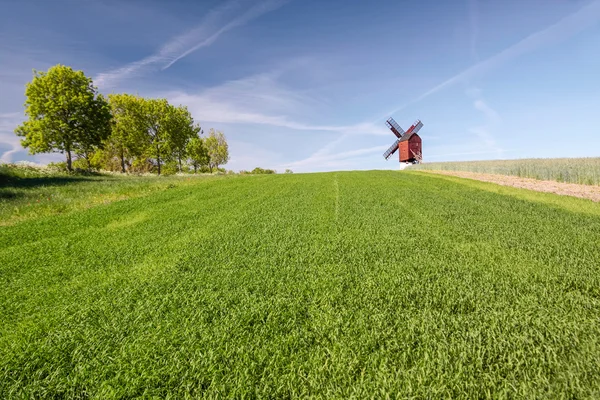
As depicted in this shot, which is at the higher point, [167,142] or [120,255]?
[167,142]

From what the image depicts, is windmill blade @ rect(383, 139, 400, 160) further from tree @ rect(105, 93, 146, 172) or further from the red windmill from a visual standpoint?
tree @ rect(105, 93, 146, 172)

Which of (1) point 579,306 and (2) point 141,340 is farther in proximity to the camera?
(1) point 579,306

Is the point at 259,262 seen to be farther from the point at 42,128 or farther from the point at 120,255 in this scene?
the point at 42,128

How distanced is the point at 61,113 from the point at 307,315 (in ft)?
175

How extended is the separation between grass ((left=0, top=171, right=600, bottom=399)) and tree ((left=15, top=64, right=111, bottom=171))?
43.7m

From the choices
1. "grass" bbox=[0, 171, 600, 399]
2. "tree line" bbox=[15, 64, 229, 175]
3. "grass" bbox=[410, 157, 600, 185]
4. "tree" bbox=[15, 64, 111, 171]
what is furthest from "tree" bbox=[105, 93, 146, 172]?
"grass" bbox=[410, 157, 600, 185]

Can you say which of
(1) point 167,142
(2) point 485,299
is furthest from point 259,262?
(1) point 167,142

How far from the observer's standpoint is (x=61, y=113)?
4234 centimetres

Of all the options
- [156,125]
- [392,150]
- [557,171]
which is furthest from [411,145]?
[156,125]

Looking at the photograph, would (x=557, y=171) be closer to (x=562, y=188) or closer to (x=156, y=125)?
(x=562, y=188)

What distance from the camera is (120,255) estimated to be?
7.14 m

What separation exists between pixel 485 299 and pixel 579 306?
115cm

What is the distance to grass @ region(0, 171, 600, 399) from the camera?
2.84 meters

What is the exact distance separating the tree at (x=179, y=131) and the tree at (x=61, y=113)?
1360 centimetres
